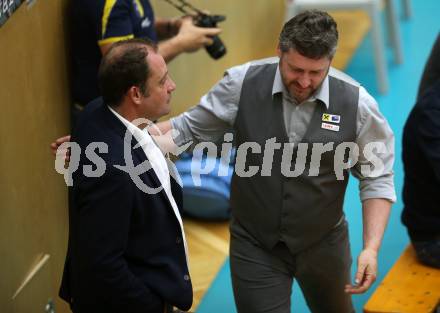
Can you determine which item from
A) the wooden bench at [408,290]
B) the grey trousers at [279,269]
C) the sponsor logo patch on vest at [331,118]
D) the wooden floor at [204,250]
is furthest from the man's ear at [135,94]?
the wooden floor at [204,250]

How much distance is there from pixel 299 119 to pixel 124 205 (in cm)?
84

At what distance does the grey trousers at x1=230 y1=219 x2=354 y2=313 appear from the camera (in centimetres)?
326

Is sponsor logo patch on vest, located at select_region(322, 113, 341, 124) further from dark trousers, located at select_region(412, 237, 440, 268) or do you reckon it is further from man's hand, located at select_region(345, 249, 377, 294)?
dark trousers, located at select_region(412, 237, 440, 268)

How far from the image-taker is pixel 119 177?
254 cm

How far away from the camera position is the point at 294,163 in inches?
124

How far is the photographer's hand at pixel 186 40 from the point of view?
436 cm

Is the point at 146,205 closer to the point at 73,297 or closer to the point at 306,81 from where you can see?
the point at 73,297

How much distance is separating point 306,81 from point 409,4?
6.24m

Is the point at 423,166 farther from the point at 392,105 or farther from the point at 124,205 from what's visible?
the point at 392,105

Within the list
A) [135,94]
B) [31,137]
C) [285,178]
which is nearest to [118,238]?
[135,94]

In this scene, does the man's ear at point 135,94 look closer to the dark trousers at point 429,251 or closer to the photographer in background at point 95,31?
the photographer in background at point 95,31

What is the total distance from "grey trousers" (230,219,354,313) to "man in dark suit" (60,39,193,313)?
1.71 feet

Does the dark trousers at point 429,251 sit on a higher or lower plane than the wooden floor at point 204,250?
higher

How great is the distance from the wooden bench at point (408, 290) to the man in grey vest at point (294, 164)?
0.40 m
